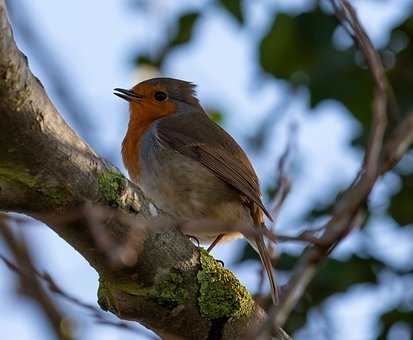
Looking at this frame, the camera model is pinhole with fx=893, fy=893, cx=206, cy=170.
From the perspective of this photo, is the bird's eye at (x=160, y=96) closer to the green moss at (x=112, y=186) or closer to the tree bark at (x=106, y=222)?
the tree bark at (x=106, y=222)

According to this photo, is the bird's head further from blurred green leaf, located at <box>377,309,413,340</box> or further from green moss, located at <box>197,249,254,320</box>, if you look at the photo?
green moss, located at <box>197,249,254,320</box>

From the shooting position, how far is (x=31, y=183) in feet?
9.11

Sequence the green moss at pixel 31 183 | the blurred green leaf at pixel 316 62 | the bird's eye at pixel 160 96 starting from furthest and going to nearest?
the bird's eye at pixel 160 96, the blurred green leaf at pixel 316 62, the green moss at pixel 31 183

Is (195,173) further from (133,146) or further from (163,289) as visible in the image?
(163,289)

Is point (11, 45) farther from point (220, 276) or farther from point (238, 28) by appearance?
point (238, 28)

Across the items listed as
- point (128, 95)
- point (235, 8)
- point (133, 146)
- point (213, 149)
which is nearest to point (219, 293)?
point (213, 149)

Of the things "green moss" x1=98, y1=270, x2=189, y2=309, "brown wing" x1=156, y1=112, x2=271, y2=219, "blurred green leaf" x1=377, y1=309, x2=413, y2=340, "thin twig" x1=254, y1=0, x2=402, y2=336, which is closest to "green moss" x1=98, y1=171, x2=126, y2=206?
"green moss" x1=98, y1=270, x2=189, y2=309

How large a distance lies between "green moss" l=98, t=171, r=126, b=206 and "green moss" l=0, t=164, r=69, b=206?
171 mm

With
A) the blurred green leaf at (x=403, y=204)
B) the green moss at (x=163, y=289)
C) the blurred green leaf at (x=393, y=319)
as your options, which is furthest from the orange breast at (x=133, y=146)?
the green moss at (x=163, y=289)

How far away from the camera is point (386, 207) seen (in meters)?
5.23

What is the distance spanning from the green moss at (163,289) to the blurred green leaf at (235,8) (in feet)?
8.01

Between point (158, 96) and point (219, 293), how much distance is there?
292 centimetres

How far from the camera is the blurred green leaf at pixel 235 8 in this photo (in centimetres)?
536

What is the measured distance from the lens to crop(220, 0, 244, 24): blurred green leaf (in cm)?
536
